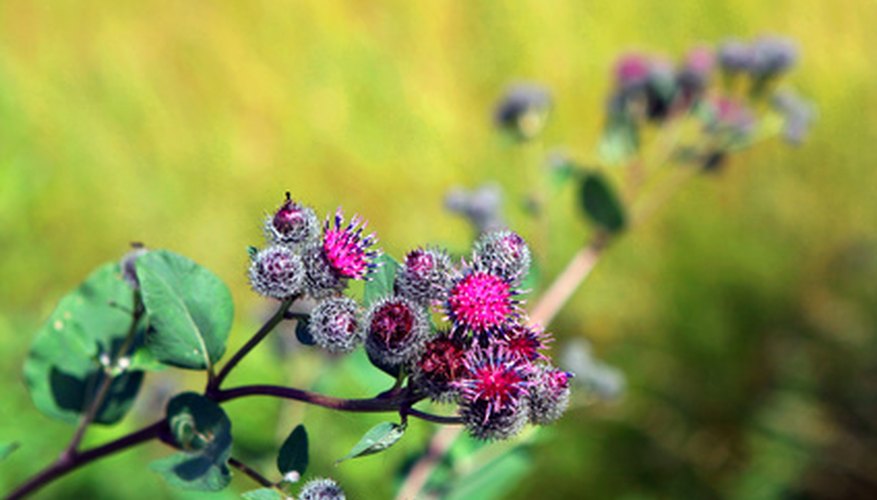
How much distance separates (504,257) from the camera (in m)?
1.18

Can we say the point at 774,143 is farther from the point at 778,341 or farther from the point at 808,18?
the point at 778,341

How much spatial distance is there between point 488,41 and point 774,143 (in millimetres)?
1425

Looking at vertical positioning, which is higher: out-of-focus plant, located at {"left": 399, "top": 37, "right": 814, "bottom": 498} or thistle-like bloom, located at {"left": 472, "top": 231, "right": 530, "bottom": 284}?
out-of-focus plant, located at {"left": 399, "top": 37, "right": 814, "bottom": 498}

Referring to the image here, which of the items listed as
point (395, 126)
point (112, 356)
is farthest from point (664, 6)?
point (112, 356)

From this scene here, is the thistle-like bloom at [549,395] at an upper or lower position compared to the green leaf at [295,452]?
upper

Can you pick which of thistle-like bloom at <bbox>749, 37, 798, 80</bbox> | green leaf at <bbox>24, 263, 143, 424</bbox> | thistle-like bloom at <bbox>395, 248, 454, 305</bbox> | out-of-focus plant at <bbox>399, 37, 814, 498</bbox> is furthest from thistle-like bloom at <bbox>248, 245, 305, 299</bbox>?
→ thistle-like bloom at <bbox>749, 37, 798, 80</bbox>

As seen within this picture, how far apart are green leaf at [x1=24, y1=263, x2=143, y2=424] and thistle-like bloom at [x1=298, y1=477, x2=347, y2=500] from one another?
640mm

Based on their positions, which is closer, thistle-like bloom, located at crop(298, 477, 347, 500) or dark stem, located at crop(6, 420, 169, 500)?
thistle-like bloom, located at crop(298, 477, 347, 500)

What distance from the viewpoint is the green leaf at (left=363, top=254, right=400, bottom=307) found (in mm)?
1246

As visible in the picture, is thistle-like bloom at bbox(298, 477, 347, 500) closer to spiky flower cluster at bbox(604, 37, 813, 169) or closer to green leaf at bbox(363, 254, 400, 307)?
green leaf at bbox(363, 254, 400, 307)

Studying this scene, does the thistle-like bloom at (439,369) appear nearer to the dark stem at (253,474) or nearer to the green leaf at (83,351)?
the dark stem at (253,474)

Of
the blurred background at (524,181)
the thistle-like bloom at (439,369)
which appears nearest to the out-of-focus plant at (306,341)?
the thistle-like bloom at (439,369)

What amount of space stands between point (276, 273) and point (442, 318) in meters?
0.19

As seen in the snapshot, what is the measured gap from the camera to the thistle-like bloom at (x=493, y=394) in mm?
1058
